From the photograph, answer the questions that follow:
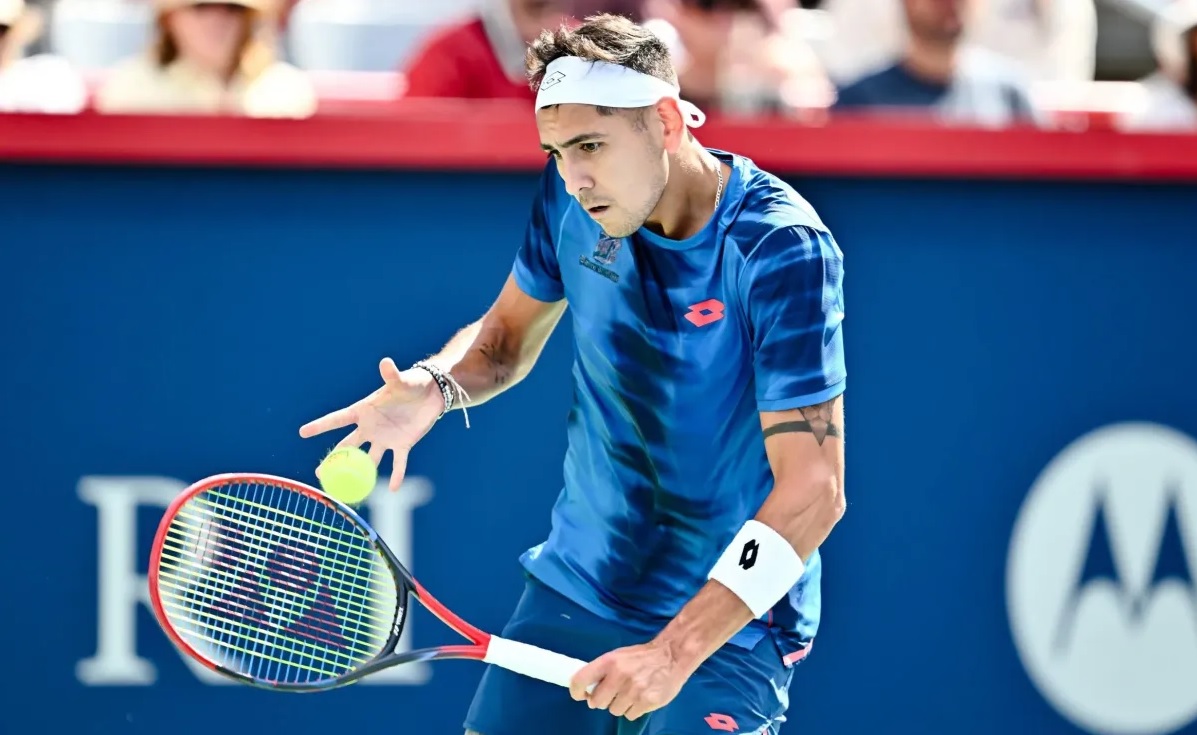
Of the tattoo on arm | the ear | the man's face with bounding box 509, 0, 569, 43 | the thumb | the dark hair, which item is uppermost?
the dark hair

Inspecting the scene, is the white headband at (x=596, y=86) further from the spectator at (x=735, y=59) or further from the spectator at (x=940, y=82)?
the spectator at (x=940, y=82)

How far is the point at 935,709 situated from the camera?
4.84 m

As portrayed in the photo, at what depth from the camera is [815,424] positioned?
3016 mm

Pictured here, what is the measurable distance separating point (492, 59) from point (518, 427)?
1.14m

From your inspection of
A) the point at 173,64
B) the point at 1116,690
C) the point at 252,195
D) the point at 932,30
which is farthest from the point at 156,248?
the point at 1116,690

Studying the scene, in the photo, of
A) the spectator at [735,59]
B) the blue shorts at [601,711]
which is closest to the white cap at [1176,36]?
the spectator at [735,59]

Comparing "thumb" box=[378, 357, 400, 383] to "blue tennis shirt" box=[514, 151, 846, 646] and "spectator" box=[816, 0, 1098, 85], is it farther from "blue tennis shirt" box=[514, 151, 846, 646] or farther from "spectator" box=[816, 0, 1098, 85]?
"spectator" box=[816, 0, 1098, 85]

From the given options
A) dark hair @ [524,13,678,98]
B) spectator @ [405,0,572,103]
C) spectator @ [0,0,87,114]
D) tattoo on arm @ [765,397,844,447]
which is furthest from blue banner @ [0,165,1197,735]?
tattoo on arm @ [765,397,844,447]

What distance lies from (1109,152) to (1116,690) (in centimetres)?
145

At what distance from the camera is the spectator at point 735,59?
204 inches

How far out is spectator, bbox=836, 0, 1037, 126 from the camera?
17.3 feet

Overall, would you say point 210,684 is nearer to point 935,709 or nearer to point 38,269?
point 38,269

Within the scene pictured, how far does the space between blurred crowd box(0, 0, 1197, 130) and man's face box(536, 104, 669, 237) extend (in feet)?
5.53

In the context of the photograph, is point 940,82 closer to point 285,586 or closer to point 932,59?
point 932,59
